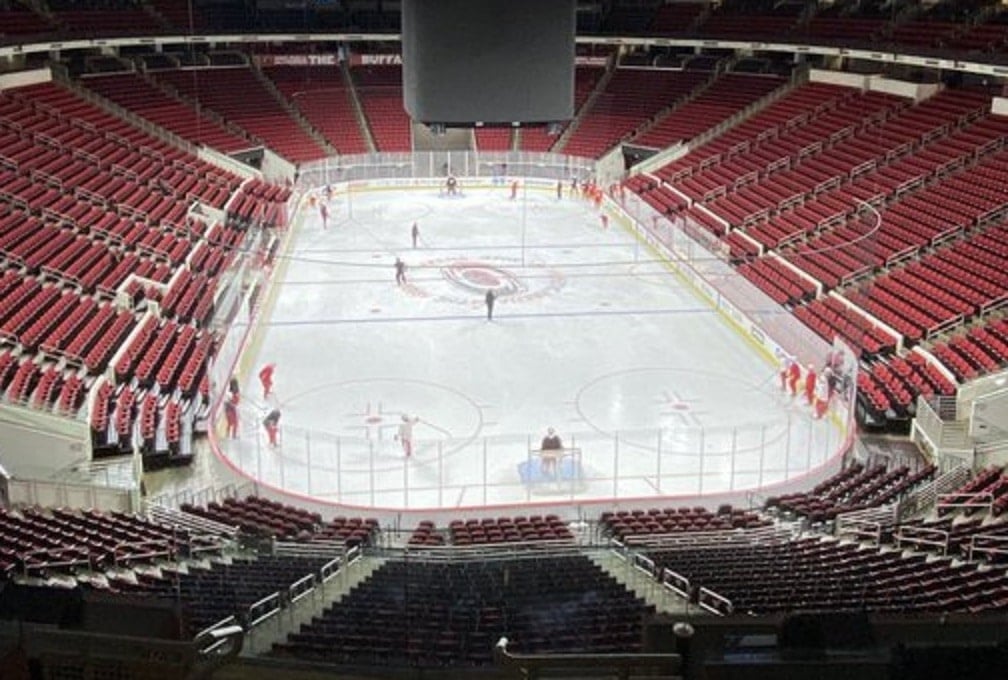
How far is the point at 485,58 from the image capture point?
42.7ft

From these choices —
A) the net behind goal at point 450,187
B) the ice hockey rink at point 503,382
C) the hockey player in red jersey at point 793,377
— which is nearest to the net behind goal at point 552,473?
the ice hockey rink at point 503,382

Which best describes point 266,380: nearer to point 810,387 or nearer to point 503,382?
point 503,382

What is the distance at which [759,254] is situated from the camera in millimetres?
24719

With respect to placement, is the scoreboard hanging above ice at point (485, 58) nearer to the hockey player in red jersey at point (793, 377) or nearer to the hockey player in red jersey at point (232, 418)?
the hockey player in red jersey at point (232, 418)

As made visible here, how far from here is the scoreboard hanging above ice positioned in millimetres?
12883

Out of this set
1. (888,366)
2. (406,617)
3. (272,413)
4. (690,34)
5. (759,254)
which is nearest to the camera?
(406,617)

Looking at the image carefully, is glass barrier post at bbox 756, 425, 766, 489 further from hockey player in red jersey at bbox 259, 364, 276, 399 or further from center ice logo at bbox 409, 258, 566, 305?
center ice logo at bbox 409, 258, 566, 305

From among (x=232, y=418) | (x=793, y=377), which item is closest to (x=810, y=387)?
(x=793, y=377)

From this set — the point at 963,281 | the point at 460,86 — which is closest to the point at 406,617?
the point at 460,86

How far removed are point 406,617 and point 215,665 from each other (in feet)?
15.0

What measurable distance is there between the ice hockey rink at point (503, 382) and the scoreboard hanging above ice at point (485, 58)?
13.8 ft

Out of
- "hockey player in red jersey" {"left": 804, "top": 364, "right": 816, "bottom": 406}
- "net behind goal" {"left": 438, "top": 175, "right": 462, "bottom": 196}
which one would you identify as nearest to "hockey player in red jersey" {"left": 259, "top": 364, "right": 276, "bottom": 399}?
"hockey player in red jersey" {"left": 804, "top": 364, "right": 816, "bottom": 406}

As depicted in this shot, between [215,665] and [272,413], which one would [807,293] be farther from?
[215,665]

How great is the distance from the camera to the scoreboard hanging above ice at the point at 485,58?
42.3ft
